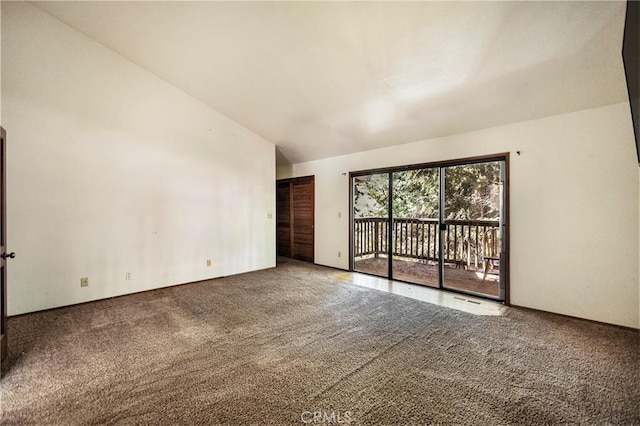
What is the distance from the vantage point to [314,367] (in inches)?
80.7

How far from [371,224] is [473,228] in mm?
1809

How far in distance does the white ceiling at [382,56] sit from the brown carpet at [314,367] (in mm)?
2449

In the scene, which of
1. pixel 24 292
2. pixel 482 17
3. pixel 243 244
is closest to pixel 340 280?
pixel 243 244

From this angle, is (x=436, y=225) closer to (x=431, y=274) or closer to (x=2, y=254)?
(x=431, y=274)

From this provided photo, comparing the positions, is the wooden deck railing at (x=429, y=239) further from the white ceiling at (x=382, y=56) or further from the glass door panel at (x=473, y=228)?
the white ceiling at (x=382, y=56)

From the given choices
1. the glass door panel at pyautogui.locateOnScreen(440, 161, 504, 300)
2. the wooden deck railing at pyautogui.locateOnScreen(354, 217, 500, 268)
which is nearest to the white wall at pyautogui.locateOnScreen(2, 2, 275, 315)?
the wooden deck railing at pyautogui.locateOnScreen(354, 217, 500, 268)

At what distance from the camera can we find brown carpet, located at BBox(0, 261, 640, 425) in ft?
5.24

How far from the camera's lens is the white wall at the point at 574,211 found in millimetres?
2707

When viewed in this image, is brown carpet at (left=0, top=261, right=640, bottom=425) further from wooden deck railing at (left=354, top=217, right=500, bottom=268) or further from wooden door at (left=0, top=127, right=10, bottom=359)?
wooden deck railing at (left=354, top=217, right=500, bottom=268)

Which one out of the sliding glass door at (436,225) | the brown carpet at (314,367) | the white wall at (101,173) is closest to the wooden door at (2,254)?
the brown carpet at (314,367)

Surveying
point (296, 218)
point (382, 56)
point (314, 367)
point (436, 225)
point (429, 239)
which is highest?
point (382, 56)

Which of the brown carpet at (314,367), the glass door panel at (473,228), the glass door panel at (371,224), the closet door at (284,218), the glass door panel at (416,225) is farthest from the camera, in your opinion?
the closet door at (284,218)

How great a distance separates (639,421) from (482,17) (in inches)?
111

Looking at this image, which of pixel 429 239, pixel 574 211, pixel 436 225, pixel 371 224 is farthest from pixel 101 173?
pixel 574 211
